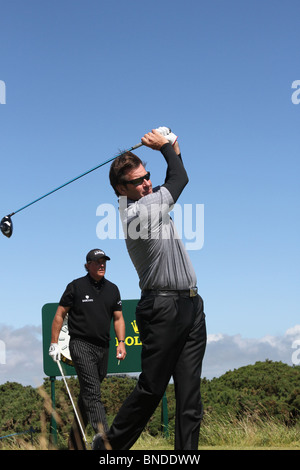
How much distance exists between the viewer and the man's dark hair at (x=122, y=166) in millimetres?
4523

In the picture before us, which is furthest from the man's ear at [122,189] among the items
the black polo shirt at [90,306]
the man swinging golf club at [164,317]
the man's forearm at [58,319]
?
the man's forearm at [58,319]

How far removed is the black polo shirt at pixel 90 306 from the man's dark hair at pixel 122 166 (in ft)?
9.38

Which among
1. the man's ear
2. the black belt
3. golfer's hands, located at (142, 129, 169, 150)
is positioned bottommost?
the black belt

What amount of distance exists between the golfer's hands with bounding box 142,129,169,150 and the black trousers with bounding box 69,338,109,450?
127 inches

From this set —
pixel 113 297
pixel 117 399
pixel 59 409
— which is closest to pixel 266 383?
pixel 117 399

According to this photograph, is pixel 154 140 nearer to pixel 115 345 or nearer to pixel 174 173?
pixel 174 173

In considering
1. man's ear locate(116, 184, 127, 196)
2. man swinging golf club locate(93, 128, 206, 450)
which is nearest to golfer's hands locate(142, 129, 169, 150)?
man swinging golf club locate(93, 128, 206, 450)

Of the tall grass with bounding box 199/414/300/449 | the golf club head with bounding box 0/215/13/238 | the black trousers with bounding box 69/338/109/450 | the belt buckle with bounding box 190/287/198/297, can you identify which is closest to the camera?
the belt buckle with bounding box 190/287/198/297

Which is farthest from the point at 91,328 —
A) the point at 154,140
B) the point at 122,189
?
the point at 154,140

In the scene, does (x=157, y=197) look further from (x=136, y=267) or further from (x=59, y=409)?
(x=59, y=409)

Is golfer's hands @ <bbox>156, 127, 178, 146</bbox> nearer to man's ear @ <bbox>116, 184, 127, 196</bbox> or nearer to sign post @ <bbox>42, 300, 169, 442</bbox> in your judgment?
man's ear @ <bbox>116, 184, 127, 196</bbox>

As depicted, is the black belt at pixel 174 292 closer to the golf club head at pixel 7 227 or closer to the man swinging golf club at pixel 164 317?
the man swinging golf club at pixel 164 317

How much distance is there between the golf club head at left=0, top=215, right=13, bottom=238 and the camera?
285 inches

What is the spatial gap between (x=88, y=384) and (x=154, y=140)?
338cm
